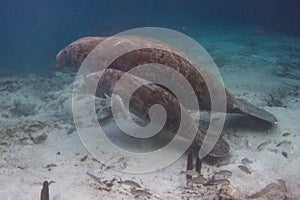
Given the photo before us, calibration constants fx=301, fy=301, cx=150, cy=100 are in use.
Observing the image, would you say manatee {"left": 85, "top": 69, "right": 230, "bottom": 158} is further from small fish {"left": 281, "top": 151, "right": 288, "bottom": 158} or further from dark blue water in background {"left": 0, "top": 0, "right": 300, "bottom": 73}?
dark blue water in background {"left": 0, "top": 0, "right": 300, "bottom": 73}

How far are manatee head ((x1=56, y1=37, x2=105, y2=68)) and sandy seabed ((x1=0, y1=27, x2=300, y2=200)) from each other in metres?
1.49

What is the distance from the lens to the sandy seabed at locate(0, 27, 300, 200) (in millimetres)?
4660

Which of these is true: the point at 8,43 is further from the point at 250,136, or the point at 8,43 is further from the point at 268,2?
the point at 268,2

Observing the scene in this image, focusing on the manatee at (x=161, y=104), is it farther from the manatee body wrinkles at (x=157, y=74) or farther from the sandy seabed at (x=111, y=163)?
the sandy seabed at (x=111, y=163)

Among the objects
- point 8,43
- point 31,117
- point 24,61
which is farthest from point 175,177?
point 8,43

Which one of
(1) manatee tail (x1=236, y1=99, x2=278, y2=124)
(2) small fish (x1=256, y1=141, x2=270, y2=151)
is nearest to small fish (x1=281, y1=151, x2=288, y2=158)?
(2) small fish (x1=256, y1=141, x2=270, y2=151)

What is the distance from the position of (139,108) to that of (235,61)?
10.8 meters

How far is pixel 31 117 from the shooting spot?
26.3ft

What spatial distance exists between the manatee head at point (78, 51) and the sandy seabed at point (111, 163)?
1490 mm

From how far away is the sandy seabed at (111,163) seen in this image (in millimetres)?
4660

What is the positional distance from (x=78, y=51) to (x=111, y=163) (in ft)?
9.36

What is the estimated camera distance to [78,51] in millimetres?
6957

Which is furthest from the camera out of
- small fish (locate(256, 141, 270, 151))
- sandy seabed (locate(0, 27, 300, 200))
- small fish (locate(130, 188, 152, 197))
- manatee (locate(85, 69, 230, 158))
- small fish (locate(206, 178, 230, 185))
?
small fish (locate(256, 141, 270, 151))

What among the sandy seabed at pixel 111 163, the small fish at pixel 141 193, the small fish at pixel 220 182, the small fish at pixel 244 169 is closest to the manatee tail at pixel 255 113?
the sandy seabed at pixel 111 163
